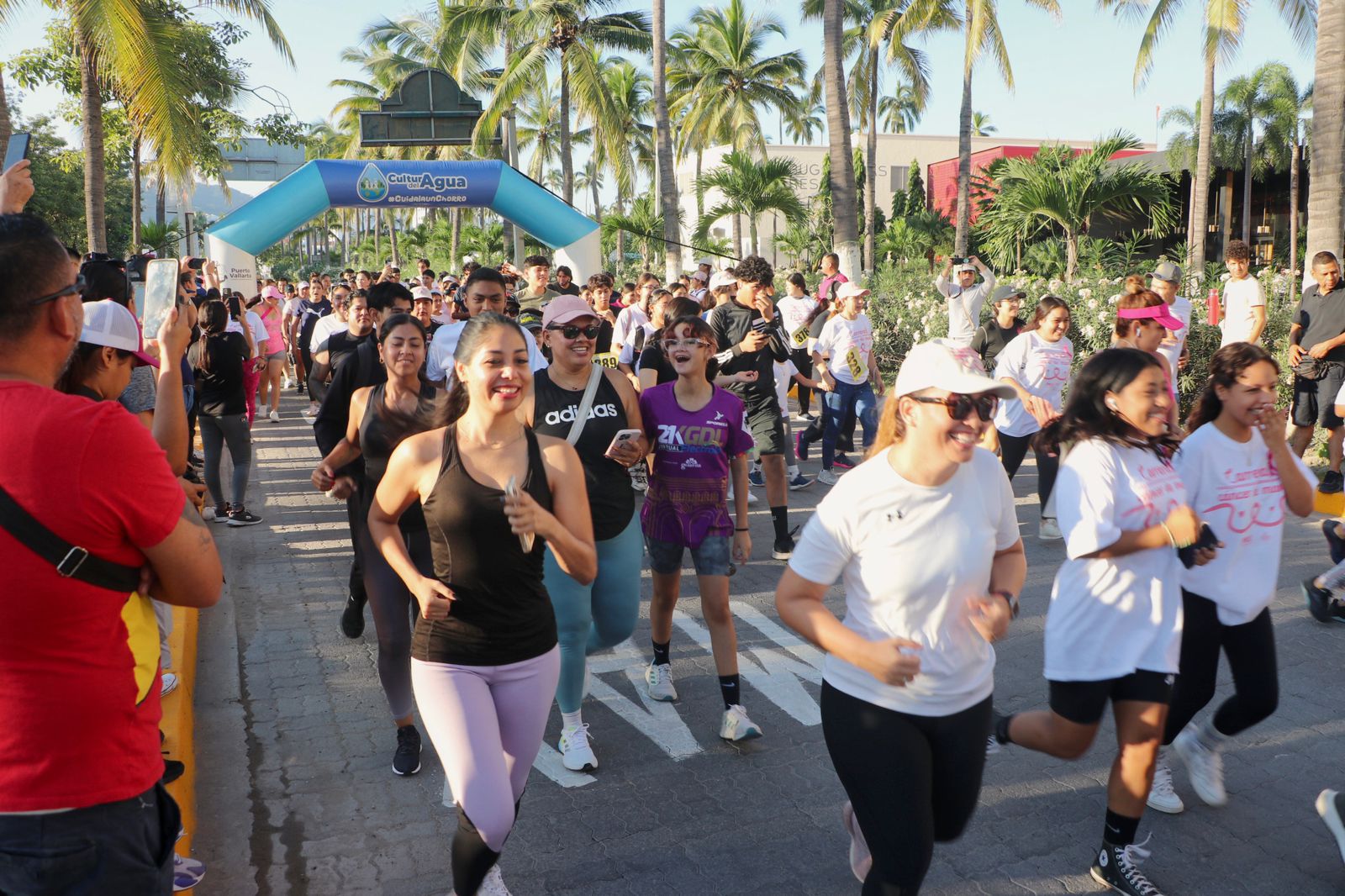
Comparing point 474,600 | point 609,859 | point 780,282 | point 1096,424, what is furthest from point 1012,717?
point 780,282

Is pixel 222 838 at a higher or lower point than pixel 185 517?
lower

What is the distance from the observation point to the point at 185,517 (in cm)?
220

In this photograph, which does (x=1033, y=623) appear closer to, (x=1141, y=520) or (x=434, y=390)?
(x=1141, y=520)

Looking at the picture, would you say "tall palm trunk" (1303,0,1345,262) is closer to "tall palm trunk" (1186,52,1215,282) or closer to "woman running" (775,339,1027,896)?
"woman running" (775,339,1027,896)

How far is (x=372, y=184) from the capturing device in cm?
1722

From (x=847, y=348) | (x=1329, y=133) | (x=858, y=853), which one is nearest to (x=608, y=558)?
(x=858, y=853)

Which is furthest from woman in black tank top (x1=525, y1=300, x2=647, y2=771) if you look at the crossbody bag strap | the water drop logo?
the water drop logo

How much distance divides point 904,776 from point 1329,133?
38.9 feet

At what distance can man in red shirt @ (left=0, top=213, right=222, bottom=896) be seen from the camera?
196 cm

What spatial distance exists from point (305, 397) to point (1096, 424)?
56.5ft

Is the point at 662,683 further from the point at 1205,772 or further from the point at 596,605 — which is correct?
the point at 1205,772

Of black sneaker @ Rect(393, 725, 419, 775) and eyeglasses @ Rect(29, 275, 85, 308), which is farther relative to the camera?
black sneaker @ Rect(393, 725, 419, 775)

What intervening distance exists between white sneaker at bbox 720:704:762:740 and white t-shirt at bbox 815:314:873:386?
220 inches

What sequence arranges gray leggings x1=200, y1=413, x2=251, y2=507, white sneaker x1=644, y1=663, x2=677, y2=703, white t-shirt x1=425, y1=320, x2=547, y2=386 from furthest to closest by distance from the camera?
1. gray leggings x1=200, y1=413, x2=251, y2=507
2. white t-shirt x1=425, y1=320, x2=547, y2=386
3. white sneaker x1=644, y1=663, x2=677, y2=703
